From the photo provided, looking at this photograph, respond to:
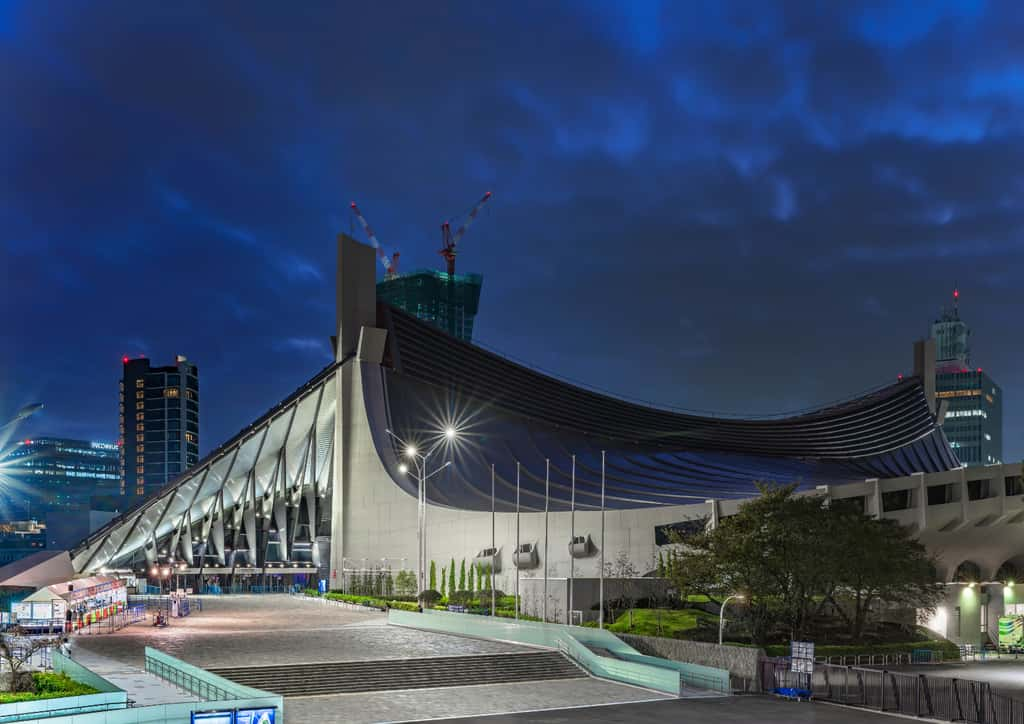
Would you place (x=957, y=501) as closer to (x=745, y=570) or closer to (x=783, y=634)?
(x=783, y=634)

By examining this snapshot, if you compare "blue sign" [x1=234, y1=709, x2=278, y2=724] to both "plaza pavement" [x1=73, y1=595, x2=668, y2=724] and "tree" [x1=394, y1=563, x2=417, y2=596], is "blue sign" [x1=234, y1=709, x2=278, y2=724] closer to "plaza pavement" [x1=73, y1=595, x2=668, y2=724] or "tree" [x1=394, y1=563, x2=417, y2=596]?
"plaza pavement" [x1=73, y1=595, x2=668, y2=724]

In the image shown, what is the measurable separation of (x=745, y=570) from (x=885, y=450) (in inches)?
2048

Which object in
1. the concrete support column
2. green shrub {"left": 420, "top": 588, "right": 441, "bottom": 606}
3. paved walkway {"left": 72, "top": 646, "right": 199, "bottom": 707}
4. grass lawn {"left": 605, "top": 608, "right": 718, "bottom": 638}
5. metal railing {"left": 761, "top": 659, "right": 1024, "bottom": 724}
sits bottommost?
green shrub {"left": 420, "top": 588, "right": 441, "bottom": 606}

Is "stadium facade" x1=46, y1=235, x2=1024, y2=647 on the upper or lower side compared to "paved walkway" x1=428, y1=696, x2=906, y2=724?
upper

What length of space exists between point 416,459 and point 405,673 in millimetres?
36520

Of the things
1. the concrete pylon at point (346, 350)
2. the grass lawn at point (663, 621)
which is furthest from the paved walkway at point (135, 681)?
the concrete pylon at point (346, 350)

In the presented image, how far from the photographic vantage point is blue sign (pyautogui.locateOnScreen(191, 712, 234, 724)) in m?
17.3

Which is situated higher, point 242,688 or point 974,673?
point 242,688

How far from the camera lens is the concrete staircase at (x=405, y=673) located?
2695cm

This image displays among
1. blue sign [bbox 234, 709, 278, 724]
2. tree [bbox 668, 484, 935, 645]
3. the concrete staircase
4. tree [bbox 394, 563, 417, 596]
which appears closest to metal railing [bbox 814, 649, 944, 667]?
tree [bbox 668, 484, 935, 645]

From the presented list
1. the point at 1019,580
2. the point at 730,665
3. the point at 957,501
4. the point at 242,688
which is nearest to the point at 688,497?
the point at 957,501

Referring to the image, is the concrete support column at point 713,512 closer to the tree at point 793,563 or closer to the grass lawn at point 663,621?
the grass lawn at point 663,621

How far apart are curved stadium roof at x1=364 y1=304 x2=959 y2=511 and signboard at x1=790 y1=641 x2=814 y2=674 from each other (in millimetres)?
23987

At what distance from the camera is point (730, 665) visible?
29.8 meters
